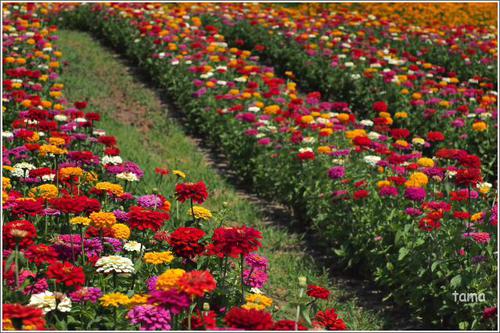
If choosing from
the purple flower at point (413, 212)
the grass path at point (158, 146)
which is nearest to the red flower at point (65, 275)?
the grass path at point (158, 146)

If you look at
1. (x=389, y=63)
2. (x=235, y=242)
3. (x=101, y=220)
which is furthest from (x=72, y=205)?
(x=389, y=63)

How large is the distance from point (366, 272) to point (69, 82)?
22.7 feet

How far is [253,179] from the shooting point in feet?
25.1

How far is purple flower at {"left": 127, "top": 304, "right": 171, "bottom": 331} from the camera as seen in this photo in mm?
2701

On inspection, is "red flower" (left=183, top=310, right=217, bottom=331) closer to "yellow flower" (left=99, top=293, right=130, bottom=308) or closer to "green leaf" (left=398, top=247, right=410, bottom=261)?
"yellow flower" (left=99, top=293, right=130, bottom=308)

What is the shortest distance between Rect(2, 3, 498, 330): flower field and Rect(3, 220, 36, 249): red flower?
0.05ft

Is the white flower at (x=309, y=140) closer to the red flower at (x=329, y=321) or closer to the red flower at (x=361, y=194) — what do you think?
the red flower at (x=361, y=194)

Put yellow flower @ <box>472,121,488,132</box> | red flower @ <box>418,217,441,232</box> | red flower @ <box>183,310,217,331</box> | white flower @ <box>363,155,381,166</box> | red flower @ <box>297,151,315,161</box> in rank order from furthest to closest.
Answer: yellow flower @ <box>472,121,488,132</box>
red flower @ <box>297,151,315,161</box>
white flower @ <box>363,155,381,166</box>
red flower @ <box>418,217,441,232</box>
red flower @ <box>183,310,217,331</box>

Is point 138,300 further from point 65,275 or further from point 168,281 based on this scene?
point 65,275

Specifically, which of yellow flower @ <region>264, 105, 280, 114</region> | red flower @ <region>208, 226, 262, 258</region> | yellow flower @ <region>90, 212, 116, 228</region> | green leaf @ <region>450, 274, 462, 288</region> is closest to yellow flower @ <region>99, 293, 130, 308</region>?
red flower @ <region>208, 226, 262, 258</region>

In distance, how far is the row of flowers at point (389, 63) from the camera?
8.70 metres

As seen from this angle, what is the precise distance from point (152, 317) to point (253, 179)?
196 inches


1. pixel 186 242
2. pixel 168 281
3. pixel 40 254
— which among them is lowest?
pixel 40 254

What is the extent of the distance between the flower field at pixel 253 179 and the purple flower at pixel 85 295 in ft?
0.03
